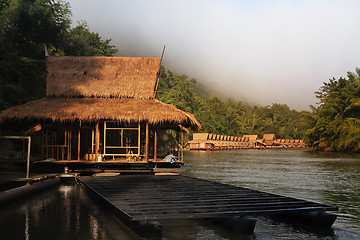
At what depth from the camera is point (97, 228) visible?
6.32m

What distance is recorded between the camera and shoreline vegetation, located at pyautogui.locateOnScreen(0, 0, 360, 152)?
66.3 feet

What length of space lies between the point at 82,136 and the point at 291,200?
42.5 feet

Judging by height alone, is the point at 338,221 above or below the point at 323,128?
below

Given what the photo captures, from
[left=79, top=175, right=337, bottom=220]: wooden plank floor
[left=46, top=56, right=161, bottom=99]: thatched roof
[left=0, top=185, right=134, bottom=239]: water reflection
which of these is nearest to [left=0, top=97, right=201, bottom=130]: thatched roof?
[left=46, top=56, right=161, bottom=99]: thatched roof

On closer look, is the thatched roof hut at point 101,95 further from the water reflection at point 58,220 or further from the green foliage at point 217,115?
the green foliage at point 217,115

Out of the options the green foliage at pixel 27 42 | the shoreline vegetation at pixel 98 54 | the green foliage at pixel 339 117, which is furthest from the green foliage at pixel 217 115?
the green foliage at pixel 27 42

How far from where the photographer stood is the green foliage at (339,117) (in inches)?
1682

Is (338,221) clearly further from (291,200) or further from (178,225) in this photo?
(178,225)

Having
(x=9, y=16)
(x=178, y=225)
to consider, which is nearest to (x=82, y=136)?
(x=9, y=16)

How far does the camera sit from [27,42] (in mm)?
22609

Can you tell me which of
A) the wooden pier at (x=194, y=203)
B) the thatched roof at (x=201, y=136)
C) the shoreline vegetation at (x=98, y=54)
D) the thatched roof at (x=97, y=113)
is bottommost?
the wooden pier at (x=194, y=203)

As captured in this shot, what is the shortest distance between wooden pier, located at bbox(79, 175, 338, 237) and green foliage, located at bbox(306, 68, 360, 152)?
1487 inches

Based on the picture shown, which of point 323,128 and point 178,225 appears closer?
point 178,225

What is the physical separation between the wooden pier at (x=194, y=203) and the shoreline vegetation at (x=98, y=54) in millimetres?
11291
